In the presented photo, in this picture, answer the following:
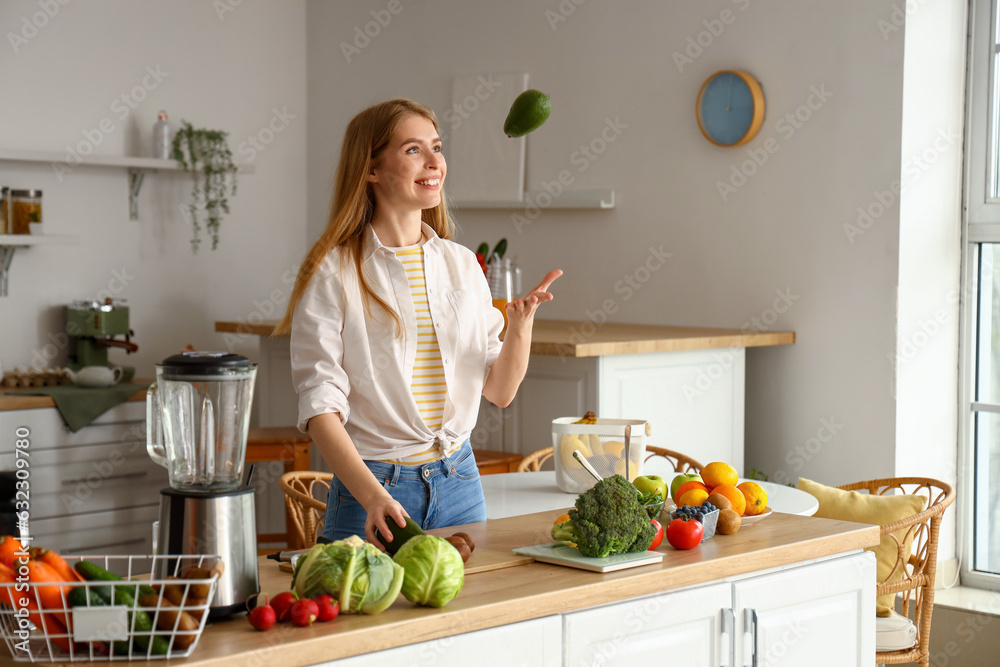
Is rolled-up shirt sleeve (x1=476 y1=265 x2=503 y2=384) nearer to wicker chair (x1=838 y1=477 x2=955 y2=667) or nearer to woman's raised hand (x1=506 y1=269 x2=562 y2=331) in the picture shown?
woman's raised hand (x1=506 y1=269 x2=562 y2=331)

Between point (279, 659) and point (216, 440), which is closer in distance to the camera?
point (279, 659)

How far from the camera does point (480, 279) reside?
2.03m

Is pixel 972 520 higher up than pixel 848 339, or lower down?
lower down

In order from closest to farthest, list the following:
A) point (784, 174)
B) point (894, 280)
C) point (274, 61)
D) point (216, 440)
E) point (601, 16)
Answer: point (216, 440) < point (894, 280) < point (784, 174) < point (601, 16) < point (274, 61)

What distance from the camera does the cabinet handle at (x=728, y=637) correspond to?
1580 mm

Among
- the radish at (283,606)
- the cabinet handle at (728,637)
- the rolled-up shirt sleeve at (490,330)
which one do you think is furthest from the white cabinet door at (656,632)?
the rolled-up shirt sleeve at (490,330)

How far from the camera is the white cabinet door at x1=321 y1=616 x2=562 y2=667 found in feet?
4.13

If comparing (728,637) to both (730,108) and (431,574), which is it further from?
(730,108)

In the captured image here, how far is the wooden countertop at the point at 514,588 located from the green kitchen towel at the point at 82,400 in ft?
8.75

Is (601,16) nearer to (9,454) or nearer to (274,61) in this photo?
(274,61)

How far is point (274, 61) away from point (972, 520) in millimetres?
3715

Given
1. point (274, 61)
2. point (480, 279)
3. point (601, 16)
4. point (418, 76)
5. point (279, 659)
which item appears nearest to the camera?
point (279, 659)

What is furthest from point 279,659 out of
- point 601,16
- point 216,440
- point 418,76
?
point 418,76

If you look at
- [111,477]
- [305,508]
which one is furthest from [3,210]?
[305,508]
